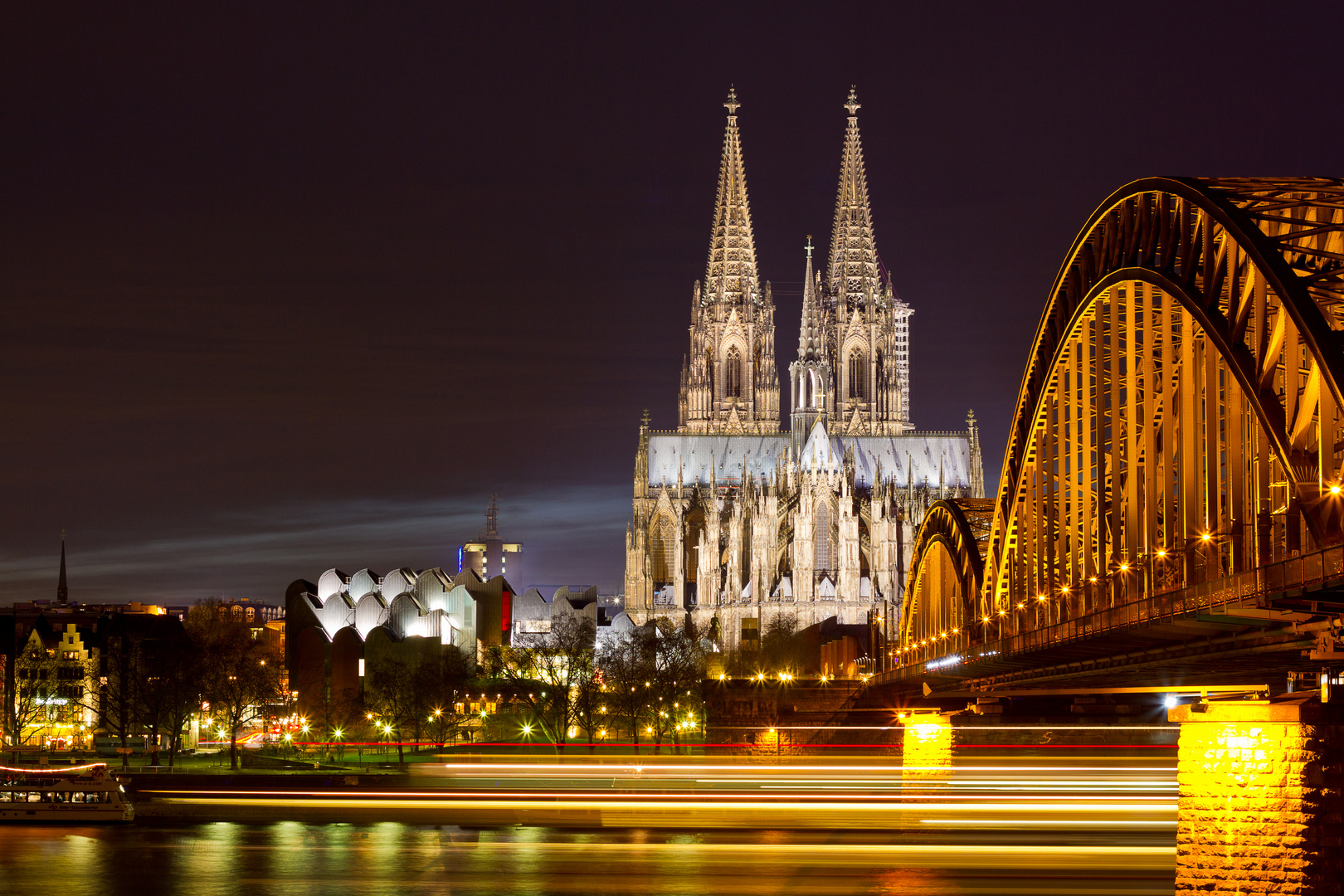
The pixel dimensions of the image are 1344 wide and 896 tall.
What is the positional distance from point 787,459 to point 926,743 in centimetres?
8542

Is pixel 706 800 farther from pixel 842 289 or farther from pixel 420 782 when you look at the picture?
pixel 842 289

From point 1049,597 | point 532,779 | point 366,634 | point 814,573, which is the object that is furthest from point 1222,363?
point 814,573

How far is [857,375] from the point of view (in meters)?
163

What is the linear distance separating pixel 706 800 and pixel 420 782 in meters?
16.4

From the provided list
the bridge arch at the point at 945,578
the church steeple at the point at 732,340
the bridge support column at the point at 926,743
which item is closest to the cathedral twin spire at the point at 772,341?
the church steeple at the point at 732,340

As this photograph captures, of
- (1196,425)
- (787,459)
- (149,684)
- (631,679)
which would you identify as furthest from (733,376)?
(1196,425)

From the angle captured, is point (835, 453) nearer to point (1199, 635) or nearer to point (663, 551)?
point (663, 551)

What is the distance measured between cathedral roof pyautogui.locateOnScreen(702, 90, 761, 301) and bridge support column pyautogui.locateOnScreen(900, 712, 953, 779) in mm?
101349

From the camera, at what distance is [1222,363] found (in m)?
29.4

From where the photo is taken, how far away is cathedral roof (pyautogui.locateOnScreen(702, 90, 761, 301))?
16250cm

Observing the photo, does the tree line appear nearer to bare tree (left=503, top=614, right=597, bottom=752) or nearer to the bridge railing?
bare tree (left=503, top=614, right=597, bottom=752)

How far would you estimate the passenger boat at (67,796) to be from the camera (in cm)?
6488

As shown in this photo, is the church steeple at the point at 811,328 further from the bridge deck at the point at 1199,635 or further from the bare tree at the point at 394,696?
the bridge deck at the point at 1199,635

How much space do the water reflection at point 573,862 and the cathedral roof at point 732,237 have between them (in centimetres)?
10632
